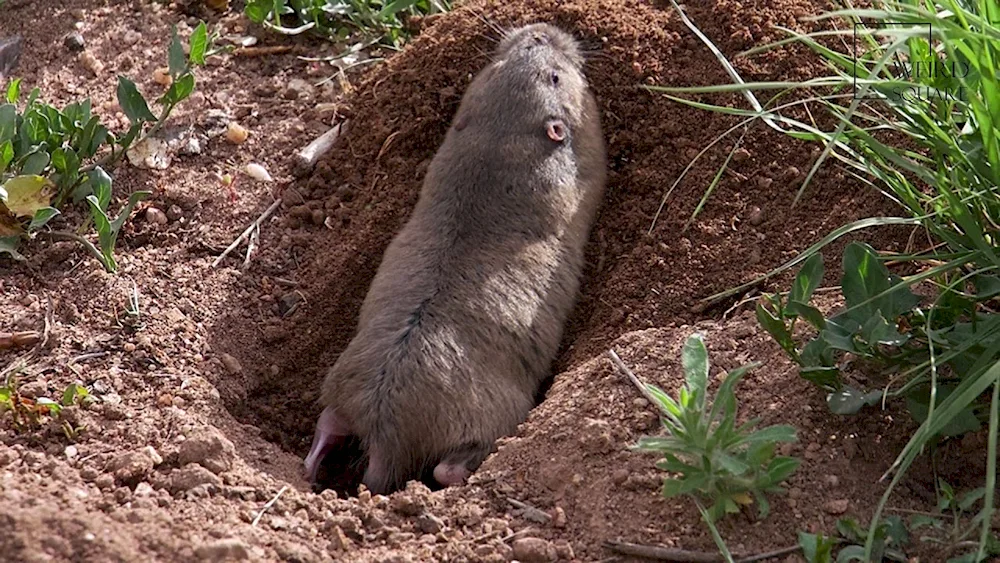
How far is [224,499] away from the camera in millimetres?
3033

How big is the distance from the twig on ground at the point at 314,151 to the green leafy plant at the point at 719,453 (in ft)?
7.74

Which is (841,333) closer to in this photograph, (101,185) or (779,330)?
(779,330)

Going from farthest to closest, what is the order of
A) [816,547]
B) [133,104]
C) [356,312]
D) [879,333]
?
[356,312] → [133,104] → [879,333] → [816,547]

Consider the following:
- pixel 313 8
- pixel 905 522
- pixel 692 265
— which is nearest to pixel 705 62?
pixel 692 265

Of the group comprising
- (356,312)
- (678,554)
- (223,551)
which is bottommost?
(356,312)

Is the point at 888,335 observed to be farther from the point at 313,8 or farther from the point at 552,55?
the point at 313,8

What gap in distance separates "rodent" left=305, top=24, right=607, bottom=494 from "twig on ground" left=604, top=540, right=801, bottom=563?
33.4 inches

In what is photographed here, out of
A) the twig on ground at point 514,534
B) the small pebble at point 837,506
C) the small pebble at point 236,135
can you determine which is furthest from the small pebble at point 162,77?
the small pebble at point 837,506

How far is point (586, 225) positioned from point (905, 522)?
77.7 inches

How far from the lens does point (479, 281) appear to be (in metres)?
3.92

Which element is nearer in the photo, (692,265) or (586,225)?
(692,265)

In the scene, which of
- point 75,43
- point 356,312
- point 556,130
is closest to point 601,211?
point 556,130

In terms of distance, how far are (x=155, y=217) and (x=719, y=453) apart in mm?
2601

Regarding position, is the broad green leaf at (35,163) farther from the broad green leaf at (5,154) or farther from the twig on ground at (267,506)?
the twig on ground at (267,506)
